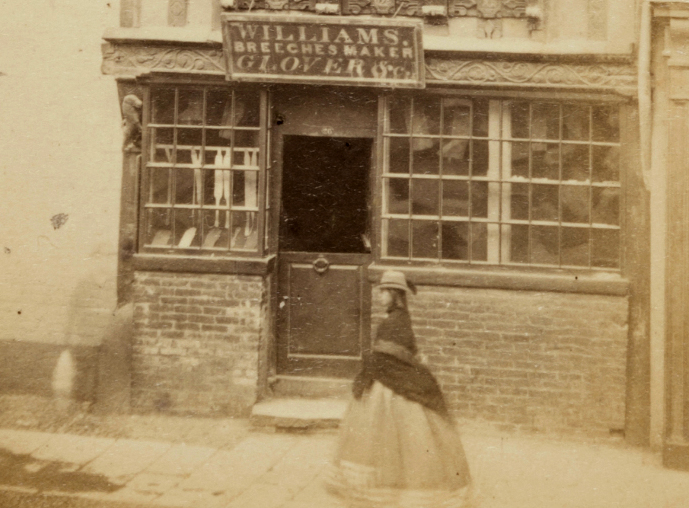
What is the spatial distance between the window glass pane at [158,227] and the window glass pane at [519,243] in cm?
322

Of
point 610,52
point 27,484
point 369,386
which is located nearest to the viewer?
point 369,386

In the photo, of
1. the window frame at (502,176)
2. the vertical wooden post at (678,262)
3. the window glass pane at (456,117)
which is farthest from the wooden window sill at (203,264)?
the vertical wooden post at (678,262)

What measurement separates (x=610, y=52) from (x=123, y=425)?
18.2ft

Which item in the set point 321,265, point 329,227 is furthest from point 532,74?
point 321,265

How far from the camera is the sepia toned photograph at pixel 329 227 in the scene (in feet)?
19.4

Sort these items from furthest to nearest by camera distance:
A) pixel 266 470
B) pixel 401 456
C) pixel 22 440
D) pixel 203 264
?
pixel 203 264 → pixel 22 440 → pixel 266 470 → pixel 401 456

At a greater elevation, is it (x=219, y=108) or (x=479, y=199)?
(x=219, y=108)

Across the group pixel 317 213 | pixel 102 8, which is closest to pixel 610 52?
pixel 317 213

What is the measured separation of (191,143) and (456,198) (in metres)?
2.59

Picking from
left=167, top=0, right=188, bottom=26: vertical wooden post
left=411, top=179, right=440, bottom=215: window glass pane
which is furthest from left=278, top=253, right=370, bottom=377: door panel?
left=167, top=0, right=188, bottom=26: vertical wooden post

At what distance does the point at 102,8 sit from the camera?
6.50m

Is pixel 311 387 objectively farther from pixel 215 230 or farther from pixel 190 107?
pixel 190 107

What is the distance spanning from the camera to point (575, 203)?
630 cm

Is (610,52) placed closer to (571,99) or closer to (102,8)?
(571,99)
